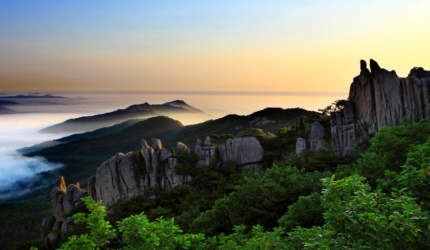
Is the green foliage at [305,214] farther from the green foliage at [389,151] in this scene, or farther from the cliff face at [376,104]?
the cliff face at [376,104]

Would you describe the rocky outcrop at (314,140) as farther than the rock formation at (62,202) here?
No

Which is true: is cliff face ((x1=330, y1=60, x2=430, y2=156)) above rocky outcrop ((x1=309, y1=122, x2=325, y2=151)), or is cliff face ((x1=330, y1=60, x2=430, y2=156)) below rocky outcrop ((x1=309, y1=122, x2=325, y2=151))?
above

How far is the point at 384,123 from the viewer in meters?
31.5

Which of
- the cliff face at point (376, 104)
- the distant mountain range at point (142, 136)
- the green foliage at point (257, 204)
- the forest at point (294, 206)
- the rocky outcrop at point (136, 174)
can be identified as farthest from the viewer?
the distant mountain range at point (142, 136)

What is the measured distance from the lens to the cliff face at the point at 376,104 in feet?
103

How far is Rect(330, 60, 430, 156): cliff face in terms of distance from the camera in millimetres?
31344

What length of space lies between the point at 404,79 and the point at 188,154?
22.0m

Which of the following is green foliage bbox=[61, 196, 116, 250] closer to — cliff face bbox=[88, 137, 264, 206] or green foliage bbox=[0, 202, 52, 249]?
cliff face bbox=[88, 137, 264, 206]

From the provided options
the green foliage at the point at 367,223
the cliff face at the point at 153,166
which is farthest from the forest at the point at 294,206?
the cliff face at the point at 153,166

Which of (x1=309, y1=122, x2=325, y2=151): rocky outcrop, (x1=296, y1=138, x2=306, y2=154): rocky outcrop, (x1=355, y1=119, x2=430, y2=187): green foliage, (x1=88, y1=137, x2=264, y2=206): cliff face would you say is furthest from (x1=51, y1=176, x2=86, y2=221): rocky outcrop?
(x1=355, y1=119, x2=430, y2=187): green foliage

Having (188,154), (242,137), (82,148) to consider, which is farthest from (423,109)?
(82,148)

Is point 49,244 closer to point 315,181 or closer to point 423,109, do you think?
point 315,181

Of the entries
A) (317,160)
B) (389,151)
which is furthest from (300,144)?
(389,151)

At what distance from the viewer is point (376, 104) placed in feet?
106
